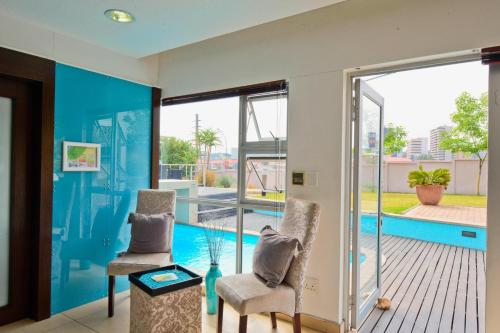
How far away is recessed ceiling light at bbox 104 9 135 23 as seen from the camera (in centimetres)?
217

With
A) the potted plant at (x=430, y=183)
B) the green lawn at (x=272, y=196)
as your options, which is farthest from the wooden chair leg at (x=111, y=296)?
the potted plant at (x=430, y=183)

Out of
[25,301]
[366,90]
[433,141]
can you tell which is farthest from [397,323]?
[433,141]

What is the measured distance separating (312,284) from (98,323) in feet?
6.05

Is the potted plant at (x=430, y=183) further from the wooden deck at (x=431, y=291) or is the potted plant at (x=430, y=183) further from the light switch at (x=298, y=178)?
the light switch at (x=298, y=178)

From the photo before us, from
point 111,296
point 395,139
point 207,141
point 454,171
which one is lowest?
point 111,296

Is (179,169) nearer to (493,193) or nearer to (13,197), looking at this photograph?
(13,197)

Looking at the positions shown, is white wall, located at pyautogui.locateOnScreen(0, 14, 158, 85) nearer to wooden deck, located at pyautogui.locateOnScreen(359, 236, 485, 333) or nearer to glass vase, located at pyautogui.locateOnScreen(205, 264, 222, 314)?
glass vase, located at pyautogui.locateOnScreen(205, 264, 222, 314)

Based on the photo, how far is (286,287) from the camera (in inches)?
82.7

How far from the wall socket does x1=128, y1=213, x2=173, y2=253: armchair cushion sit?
1340mm

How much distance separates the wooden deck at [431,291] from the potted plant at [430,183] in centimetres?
239

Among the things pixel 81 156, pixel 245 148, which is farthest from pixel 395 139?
pixel 81 156

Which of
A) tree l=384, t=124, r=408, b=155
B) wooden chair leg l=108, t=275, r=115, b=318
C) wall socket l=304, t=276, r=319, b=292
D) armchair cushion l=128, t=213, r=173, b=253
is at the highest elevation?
tree l=384, t=124, r=408, b=155

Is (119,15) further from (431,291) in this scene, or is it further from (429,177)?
(429,177)

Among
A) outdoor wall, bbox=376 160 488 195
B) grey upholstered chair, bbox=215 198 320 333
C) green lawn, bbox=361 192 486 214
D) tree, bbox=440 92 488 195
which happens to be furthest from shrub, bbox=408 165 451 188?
grey upholstered chair, bbox=215 198 320 333
